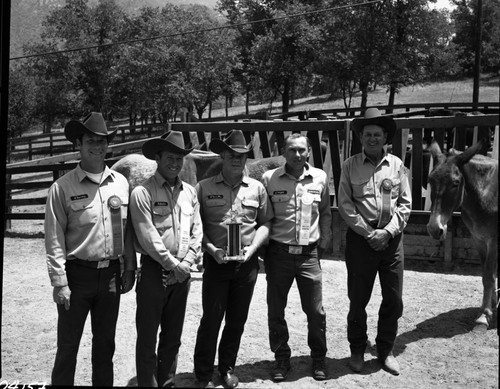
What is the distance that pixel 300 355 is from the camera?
5031 millimetres

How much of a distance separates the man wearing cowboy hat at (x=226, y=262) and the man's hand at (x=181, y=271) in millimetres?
309

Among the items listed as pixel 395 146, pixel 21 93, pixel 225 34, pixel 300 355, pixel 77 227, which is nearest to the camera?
pixel 77 227

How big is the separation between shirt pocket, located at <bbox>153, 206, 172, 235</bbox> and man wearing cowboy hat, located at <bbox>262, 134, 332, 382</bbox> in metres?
0.98

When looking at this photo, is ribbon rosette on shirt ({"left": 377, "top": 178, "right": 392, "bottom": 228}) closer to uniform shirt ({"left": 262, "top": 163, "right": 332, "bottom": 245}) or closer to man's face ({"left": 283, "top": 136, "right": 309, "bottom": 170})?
uniform shirt ({"left": 262, "top": 163, "right": 332, "bottom": 245})

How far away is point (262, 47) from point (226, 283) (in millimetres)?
24086

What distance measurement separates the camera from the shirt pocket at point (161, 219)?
151 inches

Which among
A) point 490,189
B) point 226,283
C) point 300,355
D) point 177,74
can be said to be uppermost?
point 177,74

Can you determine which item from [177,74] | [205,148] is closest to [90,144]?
[205,148]

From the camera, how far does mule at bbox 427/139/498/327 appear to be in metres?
4.85

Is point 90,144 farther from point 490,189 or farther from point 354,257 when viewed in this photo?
point 490,189

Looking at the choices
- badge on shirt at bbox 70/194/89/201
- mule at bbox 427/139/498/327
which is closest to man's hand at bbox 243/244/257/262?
badge on shirt at bbox 70/194/89/201

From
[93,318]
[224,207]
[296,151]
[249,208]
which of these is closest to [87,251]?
[93,318]

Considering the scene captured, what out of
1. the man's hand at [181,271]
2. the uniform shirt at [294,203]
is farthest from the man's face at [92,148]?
the uniform shirt at [294,203]

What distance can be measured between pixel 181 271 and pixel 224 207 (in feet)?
2.18
